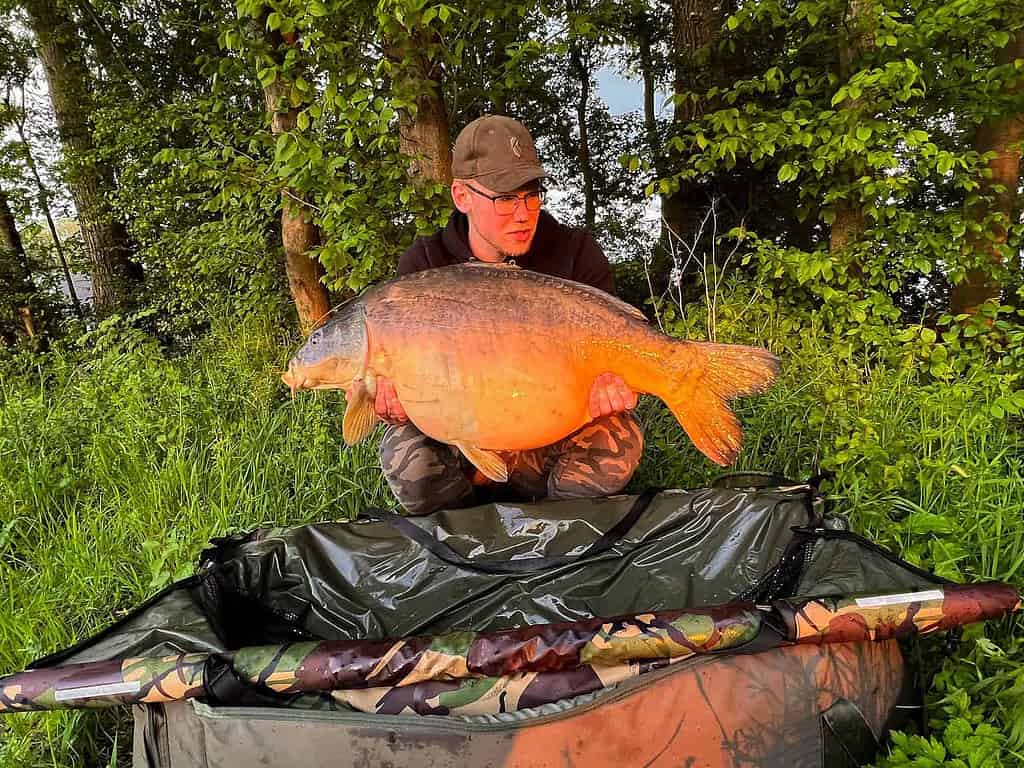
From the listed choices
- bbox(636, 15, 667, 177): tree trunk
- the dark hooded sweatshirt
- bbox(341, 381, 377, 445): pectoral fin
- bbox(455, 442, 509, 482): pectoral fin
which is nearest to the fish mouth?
bbox(341, 381, 377, 445): pectoral fin

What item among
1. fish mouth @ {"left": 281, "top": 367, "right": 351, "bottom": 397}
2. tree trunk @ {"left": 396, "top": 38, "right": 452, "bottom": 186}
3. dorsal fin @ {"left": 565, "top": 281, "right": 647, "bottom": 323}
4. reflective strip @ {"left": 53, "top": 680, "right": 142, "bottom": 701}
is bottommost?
reflective strip @ {"left": 53, "top": 680, "right": 142, "bottom": 701}

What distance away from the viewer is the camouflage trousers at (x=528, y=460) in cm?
175

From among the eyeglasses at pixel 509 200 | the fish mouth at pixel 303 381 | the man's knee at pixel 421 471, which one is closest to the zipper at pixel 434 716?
the fish mouth at pixel 303 381

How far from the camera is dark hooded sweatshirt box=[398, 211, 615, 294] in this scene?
184 centimetres

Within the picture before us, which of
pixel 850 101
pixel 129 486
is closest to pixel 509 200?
pixel 129 486

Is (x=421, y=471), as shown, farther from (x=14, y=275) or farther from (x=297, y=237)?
(x=14, y=275)

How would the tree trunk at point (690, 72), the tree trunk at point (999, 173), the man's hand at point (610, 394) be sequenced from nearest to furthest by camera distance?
the man's hand at point (610, 394), the tree trunk at point (999, 173), the tree trunk at point (690, 72)

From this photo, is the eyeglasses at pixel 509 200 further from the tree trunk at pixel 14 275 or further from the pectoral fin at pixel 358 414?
the tree trunk at pixel 14 275

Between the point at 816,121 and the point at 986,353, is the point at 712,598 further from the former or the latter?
the point at 816,121

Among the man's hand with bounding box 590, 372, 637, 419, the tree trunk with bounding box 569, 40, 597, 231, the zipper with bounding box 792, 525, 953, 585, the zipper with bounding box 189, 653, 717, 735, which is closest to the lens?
the zipper with bounding box 189, 653, 717, 735

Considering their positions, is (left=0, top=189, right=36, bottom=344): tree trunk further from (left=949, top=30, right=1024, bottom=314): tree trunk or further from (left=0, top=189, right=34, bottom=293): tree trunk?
(left=949, top=30, right=1024, bottom=314): tree trunk

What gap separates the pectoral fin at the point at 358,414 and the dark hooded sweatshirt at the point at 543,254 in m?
0.48

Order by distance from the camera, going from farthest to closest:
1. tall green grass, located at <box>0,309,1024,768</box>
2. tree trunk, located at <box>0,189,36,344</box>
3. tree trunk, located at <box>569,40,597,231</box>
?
tree trunk, located at <box>569,40,597,231</box> < tree trunk, located at <box>0,189,36,344</box> < tall green grass, located at <box>0,309,1024,768</box>

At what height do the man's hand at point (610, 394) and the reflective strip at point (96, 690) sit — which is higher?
the man's hand at point (610, 394)
